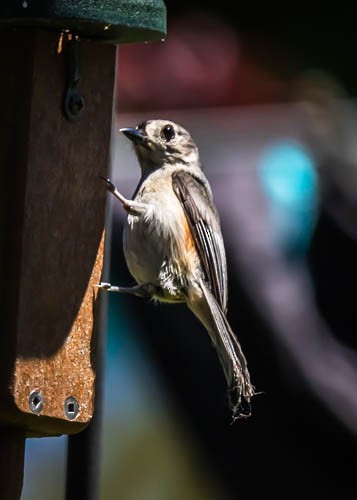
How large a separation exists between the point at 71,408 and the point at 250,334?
304 centimetres

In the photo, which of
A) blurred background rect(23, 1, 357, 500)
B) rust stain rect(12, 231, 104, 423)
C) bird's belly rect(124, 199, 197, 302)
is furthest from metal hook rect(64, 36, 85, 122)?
blurred background rect(23, 1, 357, 500)

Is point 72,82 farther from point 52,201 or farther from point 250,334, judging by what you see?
point 250,334

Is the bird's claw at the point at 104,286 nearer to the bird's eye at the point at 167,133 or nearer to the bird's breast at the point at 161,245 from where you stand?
the bird's breast at the point at 161,245

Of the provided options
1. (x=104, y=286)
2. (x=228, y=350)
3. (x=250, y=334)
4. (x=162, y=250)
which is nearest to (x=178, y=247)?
(x=162, y=250)

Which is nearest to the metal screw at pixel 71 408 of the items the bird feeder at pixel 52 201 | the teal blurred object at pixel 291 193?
the bird feeder at pixel 52 201

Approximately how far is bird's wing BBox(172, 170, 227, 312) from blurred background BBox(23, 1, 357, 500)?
2.03m

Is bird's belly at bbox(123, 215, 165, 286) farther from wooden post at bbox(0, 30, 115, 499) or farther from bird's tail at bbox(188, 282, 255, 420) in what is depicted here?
wooden post at bbox(0, 30, 115, 499)

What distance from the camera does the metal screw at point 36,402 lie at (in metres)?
4.76

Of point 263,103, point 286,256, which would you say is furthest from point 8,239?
point 263,103

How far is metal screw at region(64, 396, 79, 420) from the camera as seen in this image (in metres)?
4.91

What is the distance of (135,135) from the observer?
19.3 ft

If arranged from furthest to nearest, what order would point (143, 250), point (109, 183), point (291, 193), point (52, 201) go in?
point (291, 193), point (143, 250), point (109, 183), point (52, 201)

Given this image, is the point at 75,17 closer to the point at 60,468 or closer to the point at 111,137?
the point at 111,137

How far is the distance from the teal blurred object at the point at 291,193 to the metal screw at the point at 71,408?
125 inches
